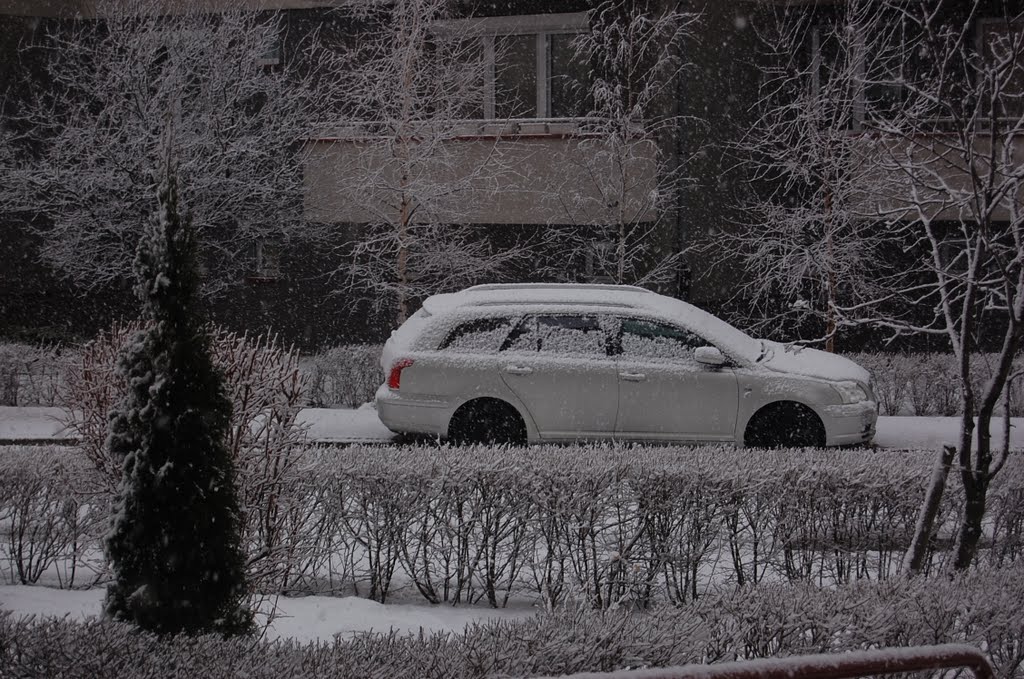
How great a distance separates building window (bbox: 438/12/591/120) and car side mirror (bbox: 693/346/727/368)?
8.62 metres

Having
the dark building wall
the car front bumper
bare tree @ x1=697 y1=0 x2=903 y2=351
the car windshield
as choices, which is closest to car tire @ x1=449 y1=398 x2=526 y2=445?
the car windshield

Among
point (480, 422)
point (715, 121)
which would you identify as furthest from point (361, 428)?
point (715, 121)

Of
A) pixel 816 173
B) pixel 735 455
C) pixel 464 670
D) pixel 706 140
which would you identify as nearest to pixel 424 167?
pixel 706 140

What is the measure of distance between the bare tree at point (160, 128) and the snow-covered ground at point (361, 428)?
17.9ft

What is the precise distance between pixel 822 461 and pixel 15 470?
494cm

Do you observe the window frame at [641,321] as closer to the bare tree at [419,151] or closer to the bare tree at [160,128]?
the bare tree at [419,151]

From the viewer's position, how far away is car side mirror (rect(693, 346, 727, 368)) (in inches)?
349

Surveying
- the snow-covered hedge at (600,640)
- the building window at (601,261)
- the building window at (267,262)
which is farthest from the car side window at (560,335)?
the building window at (267,262)

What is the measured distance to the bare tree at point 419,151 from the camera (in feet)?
46.9

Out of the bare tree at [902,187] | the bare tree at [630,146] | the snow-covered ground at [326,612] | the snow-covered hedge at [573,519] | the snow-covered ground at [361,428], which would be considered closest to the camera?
the bare tree at [902,187]

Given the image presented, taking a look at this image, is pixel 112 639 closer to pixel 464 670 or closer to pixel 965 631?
pixel 464 670

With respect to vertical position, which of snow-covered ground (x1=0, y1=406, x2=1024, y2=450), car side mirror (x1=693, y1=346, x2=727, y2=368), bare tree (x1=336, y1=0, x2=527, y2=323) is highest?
bare tree (x1=336, y1=0, x2=527, y2=323)

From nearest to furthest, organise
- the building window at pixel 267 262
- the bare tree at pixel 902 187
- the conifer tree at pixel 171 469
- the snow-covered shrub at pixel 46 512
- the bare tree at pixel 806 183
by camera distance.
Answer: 1. the conifer tree at pixel 171 469
2. the bare tree at pixel 902 187
3. the snow-covered shrub at pixel 46 512
4. the bare tree at pixel 806 183
5. the building window at pixel 267 262

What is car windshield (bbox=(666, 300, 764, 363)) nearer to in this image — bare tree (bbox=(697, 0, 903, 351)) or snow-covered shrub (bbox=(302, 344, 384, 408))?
bare tree (bbox=(697, 0, 903, 351))
